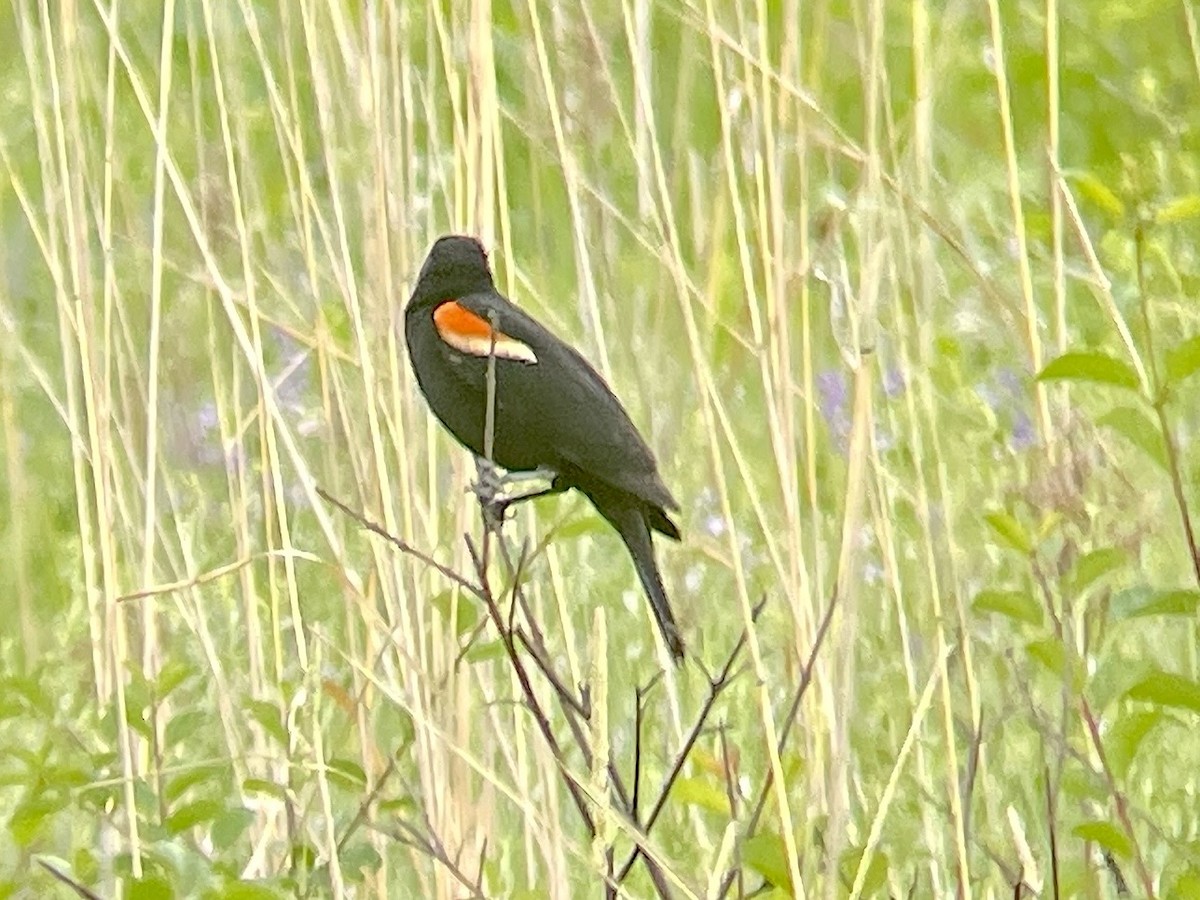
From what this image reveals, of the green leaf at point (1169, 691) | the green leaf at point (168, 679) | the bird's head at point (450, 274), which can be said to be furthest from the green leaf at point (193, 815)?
the green leaf at point (1169, 691)

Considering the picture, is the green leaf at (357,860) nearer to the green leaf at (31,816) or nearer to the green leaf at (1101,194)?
the green leaf at (31,816)

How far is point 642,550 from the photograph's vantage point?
161 centimetres

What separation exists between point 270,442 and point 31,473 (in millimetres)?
1429

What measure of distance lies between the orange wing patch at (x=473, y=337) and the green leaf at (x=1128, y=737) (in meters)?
0.60

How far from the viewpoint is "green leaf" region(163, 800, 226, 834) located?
54.7 inches

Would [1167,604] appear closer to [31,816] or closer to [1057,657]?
[1057,657]

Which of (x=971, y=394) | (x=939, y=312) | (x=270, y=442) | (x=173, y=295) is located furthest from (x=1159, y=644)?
(x=173, y=295)

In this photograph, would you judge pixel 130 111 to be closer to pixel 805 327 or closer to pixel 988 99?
pixel 988 99

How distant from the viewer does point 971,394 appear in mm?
2000

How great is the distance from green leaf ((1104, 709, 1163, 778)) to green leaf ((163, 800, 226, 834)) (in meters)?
0.59

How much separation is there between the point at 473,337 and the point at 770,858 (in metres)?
0.59

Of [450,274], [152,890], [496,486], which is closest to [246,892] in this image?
[152,890]

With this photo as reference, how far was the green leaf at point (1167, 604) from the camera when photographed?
3.67ft

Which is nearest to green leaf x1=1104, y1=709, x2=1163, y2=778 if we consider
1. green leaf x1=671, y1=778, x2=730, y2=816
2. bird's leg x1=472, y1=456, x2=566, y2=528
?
green leaf x1=671, y1=778, x2=730, y2=816
